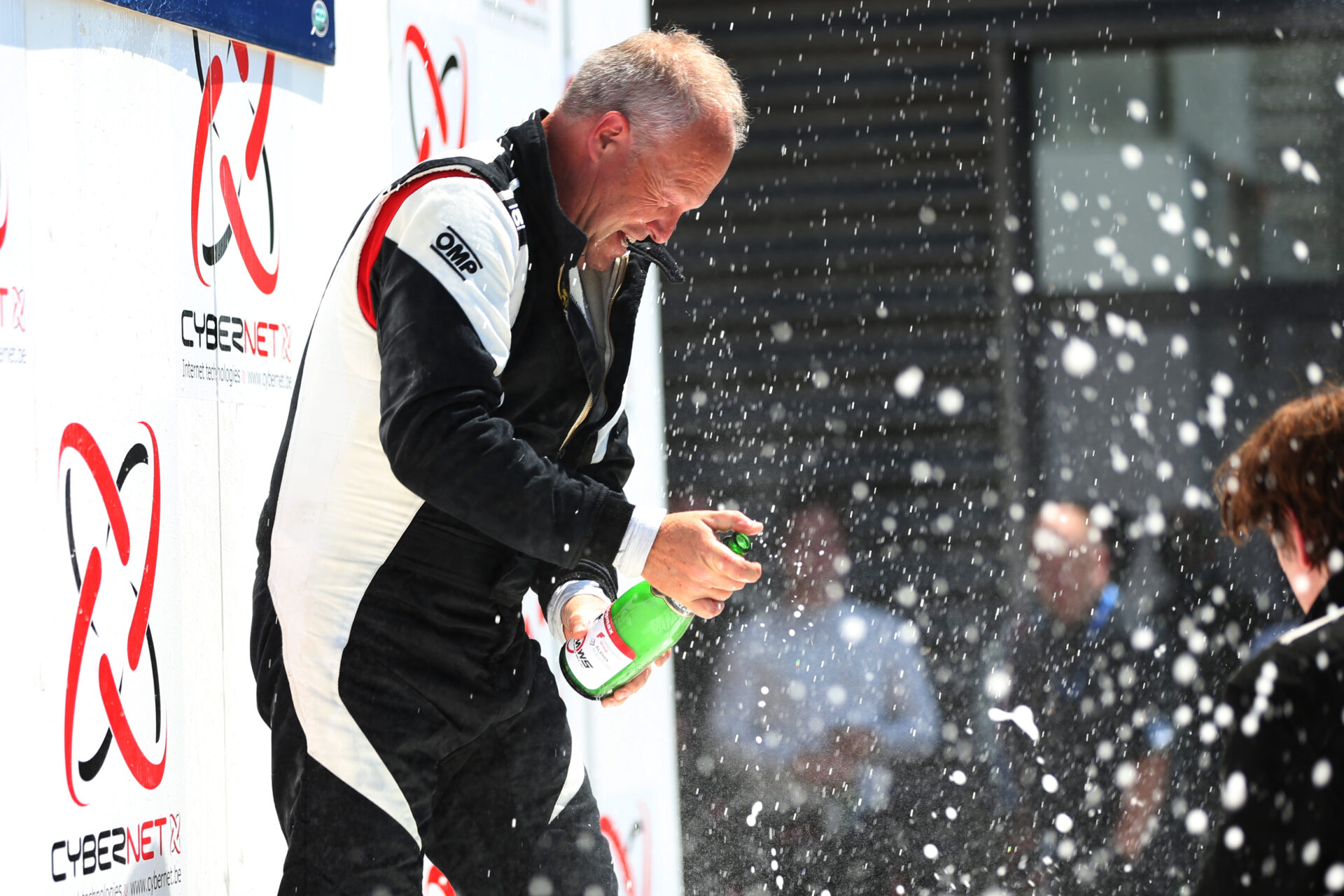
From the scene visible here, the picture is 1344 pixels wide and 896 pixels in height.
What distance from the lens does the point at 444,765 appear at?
87.2 inches

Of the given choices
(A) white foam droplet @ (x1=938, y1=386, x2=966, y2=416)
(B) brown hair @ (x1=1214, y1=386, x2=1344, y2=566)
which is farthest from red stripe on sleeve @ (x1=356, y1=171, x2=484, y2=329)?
(A) white foam droplet @ (x1=938, y1=386, x2=966, y2=416)

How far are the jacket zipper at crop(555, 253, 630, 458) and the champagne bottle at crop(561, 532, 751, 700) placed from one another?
0.27 m

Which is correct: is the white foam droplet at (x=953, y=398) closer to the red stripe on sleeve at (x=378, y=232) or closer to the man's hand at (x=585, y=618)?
the man's hand at (x=585, y=618)

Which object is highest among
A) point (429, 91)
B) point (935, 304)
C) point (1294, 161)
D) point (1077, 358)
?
point (1294, 161)

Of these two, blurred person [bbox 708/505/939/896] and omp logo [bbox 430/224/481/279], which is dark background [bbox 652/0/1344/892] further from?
omp logo [bbox 430/224/481/279]

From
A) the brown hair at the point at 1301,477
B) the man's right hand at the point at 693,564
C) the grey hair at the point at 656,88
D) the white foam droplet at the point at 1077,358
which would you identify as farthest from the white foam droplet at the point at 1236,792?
the white foam droplet at the point at 1077,358

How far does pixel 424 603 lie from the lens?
83.9 inches

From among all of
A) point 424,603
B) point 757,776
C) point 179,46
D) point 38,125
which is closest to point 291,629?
point 424,603

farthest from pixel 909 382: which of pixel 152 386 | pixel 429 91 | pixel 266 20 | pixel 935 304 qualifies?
pixel 152 386

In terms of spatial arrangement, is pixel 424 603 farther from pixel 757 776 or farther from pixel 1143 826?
pixel 1143 826

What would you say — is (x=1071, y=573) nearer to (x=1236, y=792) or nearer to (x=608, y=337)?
(x=608, y=337)

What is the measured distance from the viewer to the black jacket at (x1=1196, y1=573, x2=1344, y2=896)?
182 centimetres

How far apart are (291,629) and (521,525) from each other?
0.42 metres

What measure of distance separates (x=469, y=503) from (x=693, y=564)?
0.32 meters
